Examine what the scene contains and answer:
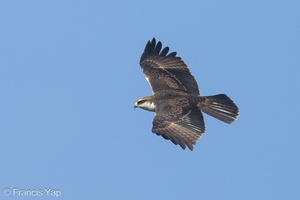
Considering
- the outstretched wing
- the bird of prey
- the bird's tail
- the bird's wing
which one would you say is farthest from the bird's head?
the bird's tail

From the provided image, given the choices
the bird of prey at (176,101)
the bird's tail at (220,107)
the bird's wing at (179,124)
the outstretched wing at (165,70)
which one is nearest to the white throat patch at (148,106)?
the bird of prey at (176,101)

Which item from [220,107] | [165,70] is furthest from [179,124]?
[165,70]

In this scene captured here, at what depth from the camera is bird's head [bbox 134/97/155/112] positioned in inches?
817

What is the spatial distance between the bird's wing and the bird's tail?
0.41 meters

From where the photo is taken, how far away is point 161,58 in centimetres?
2256

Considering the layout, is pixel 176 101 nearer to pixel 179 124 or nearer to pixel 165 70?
pixel 179 124

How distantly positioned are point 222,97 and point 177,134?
7.80 feet

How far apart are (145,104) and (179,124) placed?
215 cm

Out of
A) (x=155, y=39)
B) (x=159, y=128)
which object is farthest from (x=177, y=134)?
(x=155, y=39)

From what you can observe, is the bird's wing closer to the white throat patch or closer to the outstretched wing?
the white throat patch

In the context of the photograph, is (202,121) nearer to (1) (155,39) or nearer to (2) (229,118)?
(2) (229,118)

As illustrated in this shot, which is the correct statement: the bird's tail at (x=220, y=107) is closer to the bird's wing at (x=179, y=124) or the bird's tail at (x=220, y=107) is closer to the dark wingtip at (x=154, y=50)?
the bird's wing at (x=179, y=124)

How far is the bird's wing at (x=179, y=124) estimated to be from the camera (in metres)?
18.3

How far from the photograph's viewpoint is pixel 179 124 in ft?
62.4
